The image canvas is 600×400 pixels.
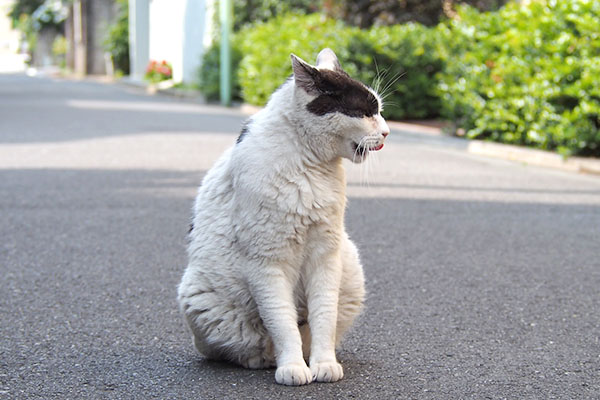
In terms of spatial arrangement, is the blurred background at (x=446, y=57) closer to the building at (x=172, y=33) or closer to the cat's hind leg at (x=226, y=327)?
the building at (x=172, y=33)

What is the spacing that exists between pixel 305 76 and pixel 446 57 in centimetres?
1017

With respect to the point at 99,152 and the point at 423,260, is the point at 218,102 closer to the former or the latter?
the point at 99,152

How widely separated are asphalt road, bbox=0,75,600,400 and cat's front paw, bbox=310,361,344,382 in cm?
3

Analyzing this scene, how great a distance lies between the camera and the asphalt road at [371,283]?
326cm

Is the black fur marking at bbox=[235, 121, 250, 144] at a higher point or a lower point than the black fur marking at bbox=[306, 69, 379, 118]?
lower

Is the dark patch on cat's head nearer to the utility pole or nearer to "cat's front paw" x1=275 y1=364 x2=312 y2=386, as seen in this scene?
"cat's front paw" x1=275 y1=364 x2=312 y2=386

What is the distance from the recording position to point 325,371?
10.3ft

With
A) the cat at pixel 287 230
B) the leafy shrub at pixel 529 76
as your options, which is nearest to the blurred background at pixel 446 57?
the leafy shrub at pixel 529 76

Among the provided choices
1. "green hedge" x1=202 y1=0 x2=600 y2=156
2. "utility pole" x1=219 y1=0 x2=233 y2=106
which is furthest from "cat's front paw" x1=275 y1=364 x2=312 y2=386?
"utility pole" x1=219 y1=0 x2=233 y2=106

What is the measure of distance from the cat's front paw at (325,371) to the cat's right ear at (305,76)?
1013mm

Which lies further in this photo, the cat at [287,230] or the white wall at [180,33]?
the white wall at [180,33]

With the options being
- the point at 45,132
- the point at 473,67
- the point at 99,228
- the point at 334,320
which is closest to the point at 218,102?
the point at 45,132

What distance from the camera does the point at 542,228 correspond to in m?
6.64

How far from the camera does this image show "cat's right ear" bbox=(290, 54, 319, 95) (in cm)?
302
